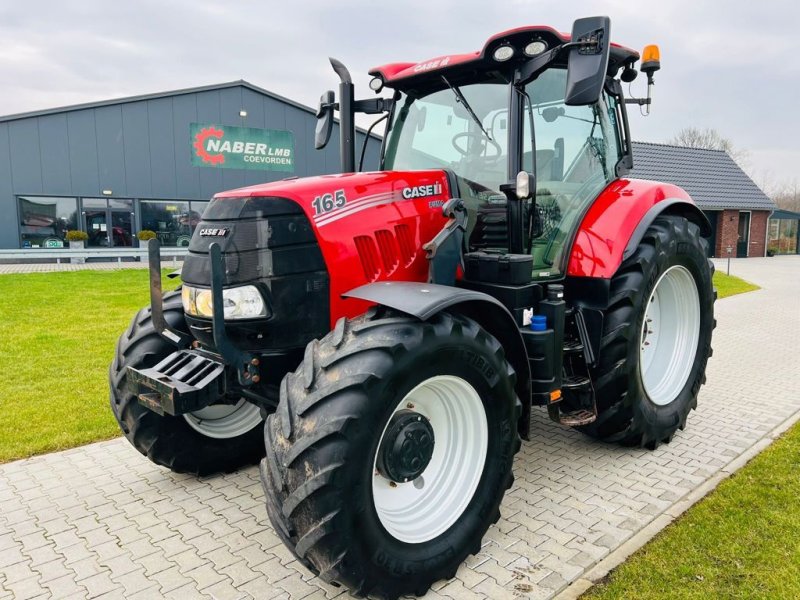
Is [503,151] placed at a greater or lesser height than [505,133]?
lesser

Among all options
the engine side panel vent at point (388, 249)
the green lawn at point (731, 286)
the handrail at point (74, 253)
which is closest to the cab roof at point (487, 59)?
the engine side panel vent at point (388, 249)

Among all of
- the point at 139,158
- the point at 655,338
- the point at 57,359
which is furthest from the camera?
the point at 139,158

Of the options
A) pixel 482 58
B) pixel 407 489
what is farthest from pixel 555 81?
pixel 407 489

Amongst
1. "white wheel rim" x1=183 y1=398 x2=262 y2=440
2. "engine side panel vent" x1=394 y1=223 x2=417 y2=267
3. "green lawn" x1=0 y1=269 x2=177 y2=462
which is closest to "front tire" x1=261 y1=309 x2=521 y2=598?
"engine side panel vent" x1=394 y1=223 x2=417 y2=267

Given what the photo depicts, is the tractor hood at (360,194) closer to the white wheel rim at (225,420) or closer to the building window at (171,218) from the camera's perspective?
the white wheel rim at (225,420)

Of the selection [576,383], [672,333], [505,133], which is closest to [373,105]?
[505,133]

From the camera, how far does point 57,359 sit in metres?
7.18

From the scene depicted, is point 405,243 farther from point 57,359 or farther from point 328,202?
point 57,359

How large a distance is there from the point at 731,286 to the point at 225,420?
15.5 metres

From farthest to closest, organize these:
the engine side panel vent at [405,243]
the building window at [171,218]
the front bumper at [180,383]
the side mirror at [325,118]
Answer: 1. the building window at [171,218]
2. the side mirror at [325,118]
3. the engine side panel vent at [405,243]
4. the front bumper at [180,383]

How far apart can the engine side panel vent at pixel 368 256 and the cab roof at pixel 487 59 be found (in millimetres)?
1259

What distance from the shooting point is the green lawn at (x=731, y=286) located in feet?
48.4

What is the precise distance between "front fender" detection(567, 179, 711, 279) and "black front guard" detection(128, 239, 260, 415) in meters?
2.15

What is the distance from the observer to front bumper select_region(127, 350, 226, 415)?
2869 millimetres
